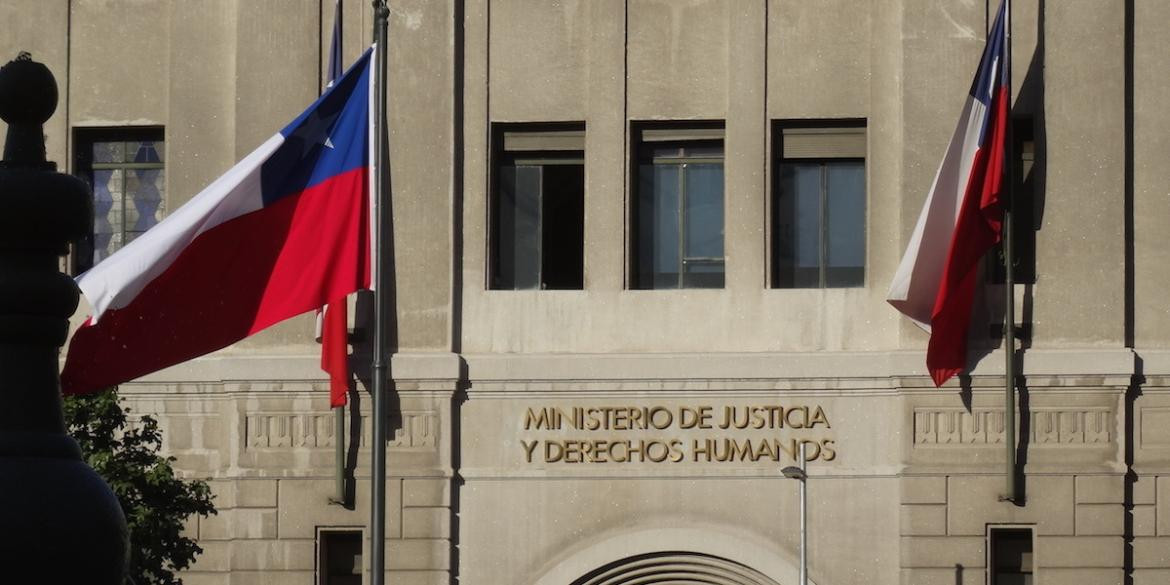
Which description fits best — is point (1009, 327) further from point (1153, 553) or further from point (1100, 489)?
point (1153, 553)

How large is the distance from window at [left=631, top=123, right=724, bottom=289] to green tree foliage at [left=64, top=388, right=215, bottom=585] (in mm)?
5567

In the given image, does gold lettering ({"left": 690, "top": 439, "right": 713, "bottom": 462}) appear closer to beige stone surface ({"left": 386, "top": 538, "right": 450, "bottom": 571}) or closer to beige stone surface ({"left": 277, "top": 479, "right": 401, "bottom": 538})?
beige stone surface ({"left": 386, "top": 538, "right": 450, "bottom": 571})

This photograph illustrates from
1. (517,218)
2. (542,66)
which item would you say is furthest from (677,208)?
(542,66)

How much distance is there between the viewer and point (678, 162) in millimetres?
23641

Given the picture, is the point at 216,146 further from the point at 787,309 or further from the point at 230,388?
the point at 787,309

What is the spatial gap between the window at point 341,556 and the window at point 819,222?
5.29 meters

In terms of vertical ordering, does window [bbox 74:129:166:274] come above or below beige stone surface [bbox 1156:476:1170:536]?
above

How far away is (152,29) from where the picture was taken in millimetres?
24484

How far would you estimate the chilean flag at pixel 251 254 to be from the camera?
15.3m

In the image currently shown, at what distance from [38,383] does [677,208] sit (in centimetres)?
1946

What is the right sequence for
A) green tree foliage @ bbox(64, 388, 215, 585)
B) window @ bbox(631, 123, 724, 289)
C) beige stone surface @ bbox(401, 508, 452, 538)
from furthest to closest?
window @ bbox(631, 123, 724, 289), beige stone surface @ bbox(401, 508, 452, 538), green tree foliage @ bbox(64, 388, 215, 585)

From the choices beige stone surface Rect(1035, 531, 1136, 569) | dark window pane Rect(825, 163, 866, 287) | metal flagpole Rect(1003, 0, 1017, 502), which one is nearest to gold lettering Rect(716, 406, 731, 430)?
dark window pane Rect(825, 163, 866, 287)

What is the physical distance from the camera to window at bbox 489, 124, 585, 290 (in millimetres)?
23641

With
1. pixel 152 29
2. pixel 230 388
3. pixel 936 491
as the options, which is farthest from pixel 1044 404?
pixel 152 29
